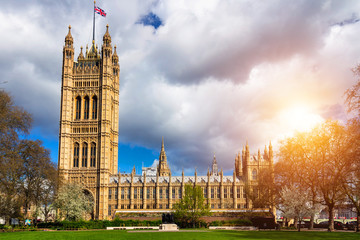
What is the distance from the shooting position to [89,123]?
108 metres

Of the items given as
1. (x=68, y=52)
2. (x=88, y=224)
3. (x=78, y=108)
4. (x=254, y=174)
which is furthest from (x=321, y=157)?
(x=68, y=52)

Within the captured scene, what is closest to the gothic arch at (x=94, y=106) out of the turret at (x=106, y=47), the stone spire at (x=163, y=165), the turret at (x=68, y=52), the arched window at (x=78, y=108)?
the arched window at (x=78, y=108)

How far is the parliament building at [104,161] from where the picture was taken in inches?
4065

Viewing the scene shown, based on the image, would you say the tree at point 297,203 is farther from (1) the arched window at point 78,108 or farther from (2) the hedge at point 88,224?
(1) the arched window at point 78,108

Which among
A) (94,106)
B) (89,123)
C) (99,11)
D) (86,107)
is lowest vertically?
(89,123)

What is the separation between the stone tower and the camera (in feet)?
341

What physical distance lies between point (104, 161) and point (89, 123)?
12135 mm

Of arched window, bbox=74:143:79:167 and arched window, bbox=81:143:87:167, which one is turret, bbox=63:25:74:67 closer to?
arched window, bbox=74:143:79:167

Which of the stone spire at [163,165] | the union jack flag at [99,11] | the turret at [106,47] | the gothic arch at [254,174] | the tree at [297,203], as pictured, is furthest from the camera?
the stone spire at [163,165]

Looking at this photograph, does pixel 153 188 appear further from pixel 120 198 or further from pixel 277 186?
pixel 277 186

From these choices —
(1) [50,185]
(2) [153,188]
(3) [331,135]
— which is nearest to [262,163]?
(2) [153,188]

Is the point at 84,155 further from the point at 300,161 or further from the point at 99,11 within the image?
the point at 300,161

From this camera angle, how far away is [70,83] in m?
111

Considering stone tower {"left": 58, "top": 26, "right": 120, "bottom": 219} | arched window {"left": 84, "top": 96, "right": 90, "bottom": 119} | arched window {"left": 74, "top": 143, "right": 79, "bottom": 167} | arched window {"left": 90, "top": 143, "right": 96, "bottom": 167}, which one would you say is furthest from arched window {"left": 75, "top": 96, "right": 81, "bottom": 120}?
arched window {"left": 90, "top": 143, "right": 96, "bottom": 167}
